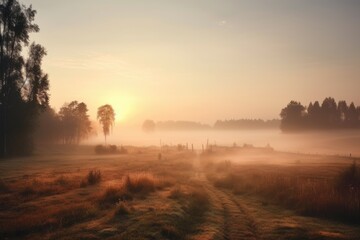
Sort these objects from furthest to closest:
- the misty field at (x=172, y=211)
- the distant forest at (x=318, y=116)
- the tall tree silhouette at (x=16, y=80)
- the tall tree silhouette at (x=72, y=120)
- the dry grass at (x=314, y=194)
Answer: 1. the distant forest at (x=318, y=116)
2. the tall tree silhouette at (x=72, y=120)
3. the tall tree silhouette at (x=16, y=80)
4. the dry grass at (x=314, y=194)
5. the misty field at (x=172, y=211)

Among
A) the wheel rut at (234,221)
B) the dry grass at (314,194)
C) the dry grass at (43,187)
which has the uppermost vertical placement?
the dry grass at (43,187)

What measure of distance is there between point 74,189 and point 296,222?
706 inches

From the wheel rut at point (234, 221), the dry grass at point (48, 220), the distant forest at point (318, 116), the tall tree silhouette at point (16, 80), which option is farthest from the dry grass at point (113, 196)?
the distant forest at point (318, 116)

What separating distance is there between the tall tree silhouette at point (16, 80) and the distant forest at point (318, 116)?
138m

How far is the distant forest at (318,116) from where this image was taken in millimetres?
167250

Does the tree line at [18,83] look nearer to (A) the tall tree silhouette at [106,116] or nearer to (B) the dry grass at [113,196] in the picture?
(B) the dry grass at [113,196]

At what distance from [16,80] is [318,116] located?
147 metres

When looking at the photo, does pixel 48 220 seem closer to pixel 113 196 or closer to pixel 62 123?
pixel 113 196

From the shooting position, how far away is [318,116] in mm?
167250

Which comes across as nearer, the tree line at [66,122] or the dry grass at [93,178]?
the dry grass at [93,178]

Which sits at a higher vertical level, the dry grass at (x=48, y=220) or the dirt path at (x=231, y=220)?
the dry grass at (x=48, y=220)

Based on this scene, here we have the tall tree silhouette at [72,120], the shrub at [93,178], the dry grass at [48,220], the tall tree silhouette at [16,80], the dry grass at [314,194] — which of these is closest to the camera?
the dry grass at [48,220]

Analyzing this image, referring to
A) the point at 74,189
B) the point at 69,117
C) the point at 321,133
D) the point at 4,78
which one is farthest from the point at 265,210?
the point at 321,133

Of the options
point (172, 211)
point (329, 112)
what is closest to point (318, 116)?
point (329, 112)
